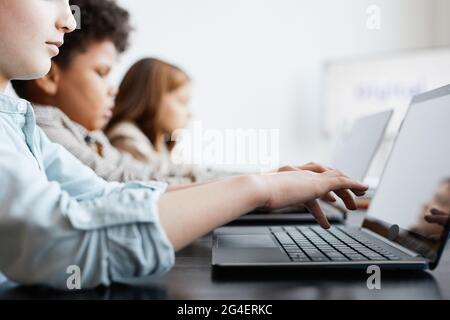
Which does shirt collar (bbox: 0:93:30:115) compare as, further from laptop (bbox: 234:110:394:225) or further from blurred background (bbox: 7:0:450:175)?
blurred background (bbox: 7:0:450:175)

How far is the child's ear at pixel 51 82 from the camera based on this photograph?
973 millimetres

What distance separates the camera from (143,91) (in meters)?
1.89

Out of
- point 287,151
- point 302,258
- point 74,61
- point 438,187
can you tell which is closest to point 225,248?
point 302,258

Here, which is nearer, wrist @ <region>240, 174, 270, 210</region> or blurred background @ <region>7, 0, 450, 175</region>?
wrist @ <region>240, 174, 270, 210</region>

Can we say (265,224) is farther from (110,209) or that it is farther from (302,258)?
(110,209)

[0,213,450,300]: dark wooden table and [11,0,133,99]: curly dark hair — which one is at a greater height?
[11,0,133,99]: curly dark hair

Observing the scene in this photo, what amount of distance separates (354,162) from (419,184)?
15.9 inches

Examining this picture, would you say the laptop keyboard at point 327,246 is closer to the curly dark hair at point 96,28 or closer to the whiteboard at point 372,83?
the curly dark hair at point 96,28

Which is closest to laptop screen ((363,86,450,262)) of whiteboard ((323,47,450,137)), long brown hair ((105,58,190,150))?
long brown hair ((105,58,190,150))

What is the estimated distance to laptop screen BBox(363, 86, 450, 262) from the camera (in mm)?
473

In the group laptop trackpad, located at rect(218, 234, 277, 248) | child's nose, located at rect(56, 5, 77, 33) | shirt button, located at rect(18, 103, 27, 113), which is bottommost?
laptop trackpad, located at rect(218, 234, 277, 248)

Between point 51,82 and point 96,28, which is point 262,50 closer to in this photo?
point 96,28

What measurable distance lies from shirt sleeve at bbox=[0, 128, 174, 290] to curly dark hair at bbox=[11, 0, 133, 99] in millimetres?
650
